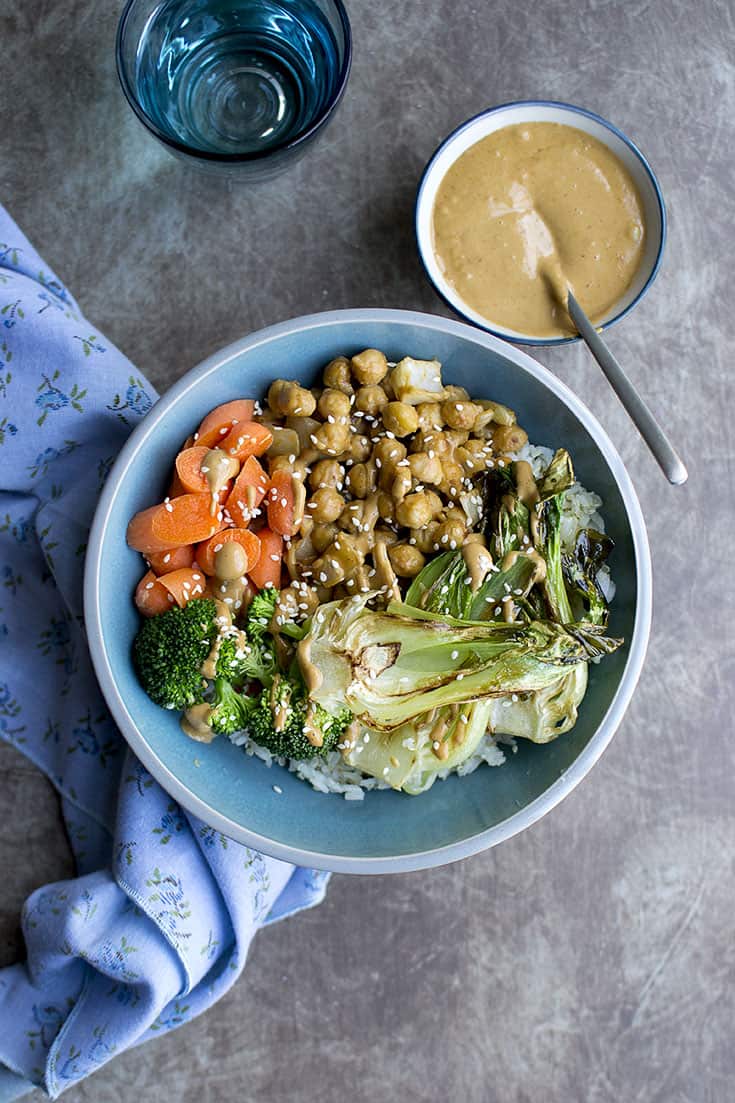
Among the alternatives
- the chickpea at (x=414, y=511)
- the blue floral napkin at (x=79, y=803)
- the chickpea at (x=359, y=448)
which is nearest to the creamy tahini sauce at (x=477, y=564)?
the chickpea at (x=414, y=511)

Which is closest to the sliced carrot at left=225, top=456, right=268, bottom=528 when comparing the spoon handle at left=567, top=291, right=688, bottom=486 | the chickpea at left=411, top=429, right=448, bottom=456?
the chickpea at left=411, top=429, right=448, bottom=456

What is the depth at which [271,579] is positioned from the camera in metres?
1.96

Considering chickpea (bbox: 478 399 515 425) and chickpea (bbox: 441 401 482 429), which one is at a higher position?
chickpea (bbox: 441 401 482 429)

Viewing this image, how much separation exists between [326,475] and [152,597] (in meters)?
0.42

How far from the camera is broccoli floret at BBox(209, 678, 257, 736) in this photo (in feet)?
6.20

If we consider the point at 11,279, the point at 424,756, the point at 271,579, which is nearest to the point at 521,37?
the point at 11,279

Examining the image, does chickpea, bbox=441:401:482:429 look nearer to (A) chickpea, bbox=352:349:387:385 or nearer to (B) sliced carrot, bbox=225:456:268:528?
(A) chickpea, bbox=352:349:387:385

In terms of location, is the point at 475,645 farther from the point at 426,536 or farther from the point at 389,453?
the point at 389,453

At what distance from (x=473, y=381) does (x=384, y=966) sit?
1.41 metres

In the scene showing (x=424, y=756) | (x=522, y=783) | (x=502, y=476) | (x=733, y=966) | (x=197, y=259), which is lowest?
(x=733, y=966)

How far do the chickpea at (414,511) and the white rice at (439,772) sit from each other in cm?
27

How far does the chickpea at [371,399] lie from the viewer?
2012 millimetres

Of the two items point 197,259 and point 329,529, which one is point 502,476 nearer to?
point 329,529

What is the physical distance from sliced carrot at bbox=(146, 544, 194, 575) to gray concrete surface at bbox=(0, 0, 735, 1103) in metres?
0.56
